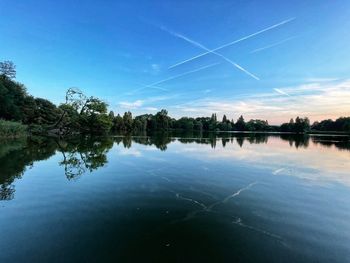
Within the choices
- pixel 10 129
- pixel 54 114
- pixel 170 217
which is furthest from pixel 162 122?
pixel 170 217

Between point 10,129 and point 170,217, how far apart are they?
33741mm

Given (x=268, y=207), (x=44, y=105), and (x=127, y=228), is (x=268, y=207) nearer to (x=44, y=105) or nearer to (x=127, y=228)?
(x=127, y=228)

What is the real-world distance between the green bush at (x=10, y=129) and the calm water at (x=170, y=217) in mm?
22248

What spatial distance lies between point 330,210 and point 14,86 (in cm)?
5679

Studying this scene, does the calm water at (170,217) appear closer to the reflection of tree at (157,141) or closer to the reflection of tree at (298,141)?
the reflection of tree at (157,141)

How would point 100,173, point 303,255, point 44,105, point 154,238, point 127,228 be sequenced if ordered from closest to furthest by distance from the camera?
point 303,255
point 154,238
point 127,228
point 100,173
point 44,105

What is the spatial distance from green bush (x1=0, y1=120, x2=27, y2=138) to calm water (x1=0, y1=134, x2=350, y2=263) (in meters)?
22.2

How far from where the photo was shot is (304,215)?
7.53m

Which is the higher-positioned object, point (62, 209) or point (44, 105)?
point (44, 105)

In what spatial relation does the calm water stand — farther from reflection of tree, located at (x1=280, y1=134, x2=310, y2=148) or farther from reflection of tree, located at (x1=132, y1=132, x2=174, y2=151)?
reflection of tree, located at (x1=280, y1=134, x2=310, y2=148)

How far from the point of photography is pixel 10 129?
3362 centimetres

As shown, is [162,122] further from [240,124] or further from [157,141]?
[157,141]

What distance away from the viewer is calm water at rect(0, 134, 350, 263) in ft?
16.6

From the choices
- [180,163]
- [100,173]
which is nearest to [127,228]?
[100,173]
